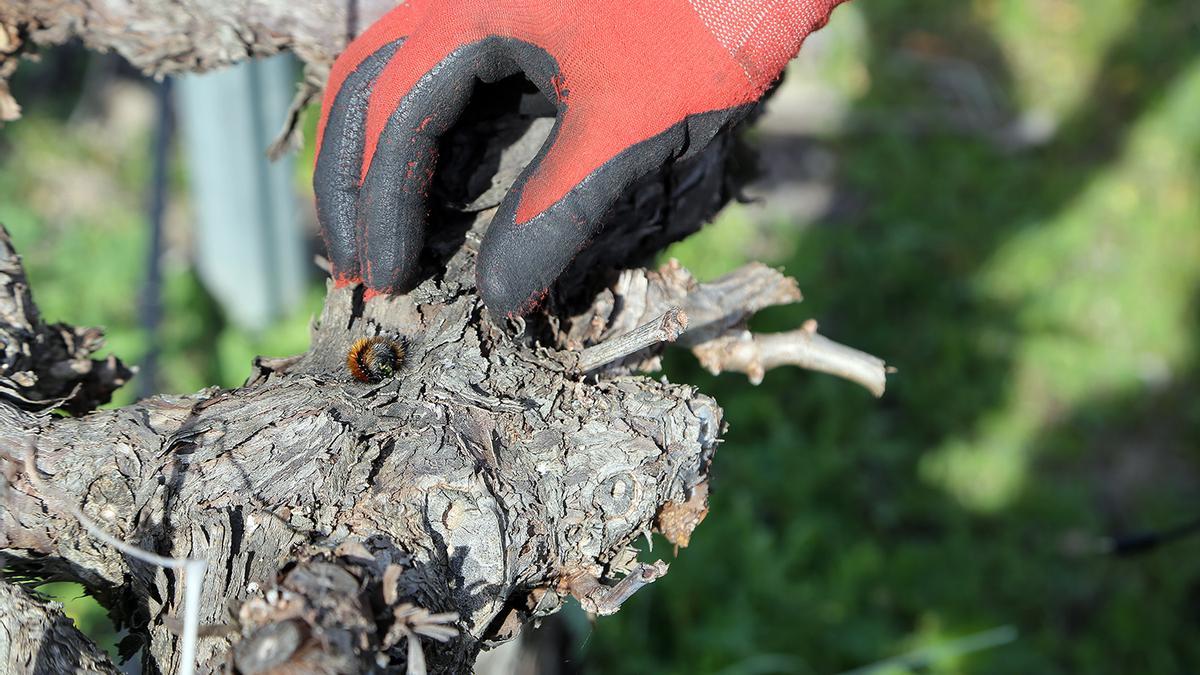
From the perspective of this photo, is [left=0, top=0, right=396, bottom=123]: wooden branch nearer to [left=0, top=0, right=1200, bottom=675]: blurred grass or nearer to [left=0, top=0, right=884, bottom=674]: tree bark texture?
[left=0, top=0, right=884, bottom=674]: tree bark texture

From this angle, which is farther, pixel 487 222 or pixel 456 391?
pixel 487 222

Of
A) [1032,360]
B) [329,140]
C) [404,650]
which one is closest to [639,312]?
[329,140]

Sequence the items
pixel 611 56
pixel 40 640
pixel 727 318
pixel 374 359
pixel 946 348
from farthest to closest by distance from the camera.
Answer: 1. pixel 946 348
2. pixel 727 318
3. pixel 611 56
4. pixel 374 359
5. pixel 40 640

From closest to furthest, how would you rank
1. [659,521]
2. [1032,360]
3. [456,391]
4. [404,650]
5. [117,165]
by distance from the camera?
[404,650] < [456,391] < [659,521] < [1032,360] < [117,165]

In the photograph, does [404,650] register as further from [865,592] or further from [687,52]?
[865,592]

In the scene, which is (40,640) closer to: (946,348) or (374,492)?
(374,492)

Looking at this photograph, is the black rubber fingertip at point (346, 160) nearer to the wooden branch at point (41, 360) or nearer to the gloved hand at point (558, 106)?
the gloved hand at point (558, 106)

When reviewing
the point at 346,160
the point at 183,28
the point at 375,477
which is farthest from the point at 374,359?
the point at 183,28
